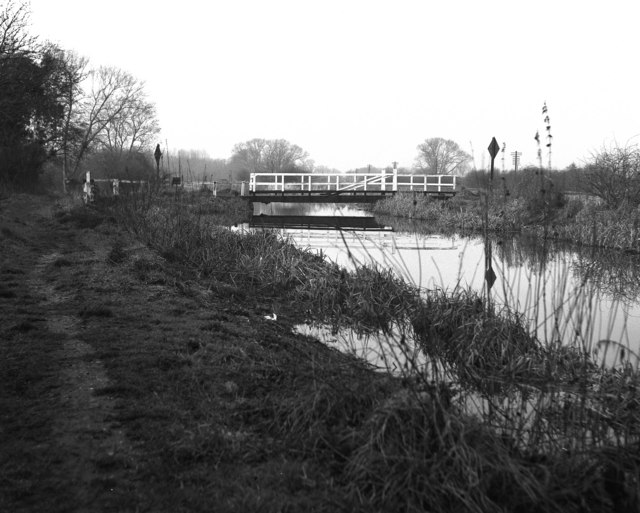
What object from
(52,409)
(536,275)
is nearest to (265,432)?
(52,409)

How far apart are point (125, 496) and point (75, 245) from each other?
9444 millimetres

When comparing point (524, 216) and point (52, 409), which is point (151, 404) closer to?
point (52, 409)

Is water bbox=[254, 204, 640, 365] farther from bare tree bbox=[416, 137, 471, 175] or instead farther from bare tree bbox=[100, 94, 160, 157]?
bare tree bbox=[416, 137, 471, 175]

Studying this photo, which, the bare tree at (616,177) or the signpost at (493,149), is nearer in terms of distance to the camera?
the signpost at (493,149)

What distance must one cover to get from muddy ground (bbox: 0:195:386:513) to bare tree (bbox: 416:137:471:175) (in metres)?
67.4

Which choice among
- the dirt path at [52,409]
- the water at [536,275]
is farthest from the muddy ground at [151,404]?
the water at [536,275]

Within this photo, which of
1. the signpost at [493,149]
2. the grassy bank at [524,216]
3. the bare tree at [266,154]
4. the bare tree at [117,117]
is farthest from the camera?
the bare tree at [266,154]

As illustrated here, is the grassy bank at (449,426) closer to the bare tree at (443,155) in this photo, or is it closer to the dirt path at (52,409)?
the dirt path at (52,409)

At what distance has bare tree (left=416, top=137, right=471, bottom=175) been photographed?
72.9 m

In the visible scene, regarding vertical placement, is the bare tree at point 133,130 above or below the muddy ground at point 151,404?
above

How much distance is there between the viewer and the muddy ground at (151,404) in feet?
9.34

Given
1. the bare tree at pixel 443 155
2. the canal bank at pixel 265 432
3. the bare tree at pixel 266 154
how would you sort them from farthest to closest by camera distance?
1. the bare tree at pixel 266 154
2. the bare tree at pixel 443 155
3. the canal bank at pixel 265 432

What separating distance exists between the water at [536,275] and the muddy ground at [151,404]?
3.66 ft

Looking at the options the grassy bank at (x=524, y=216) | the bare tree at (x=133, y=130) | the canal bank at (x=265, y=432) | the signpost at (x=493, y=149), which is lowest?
the canal bank at (x=265, y=432)
